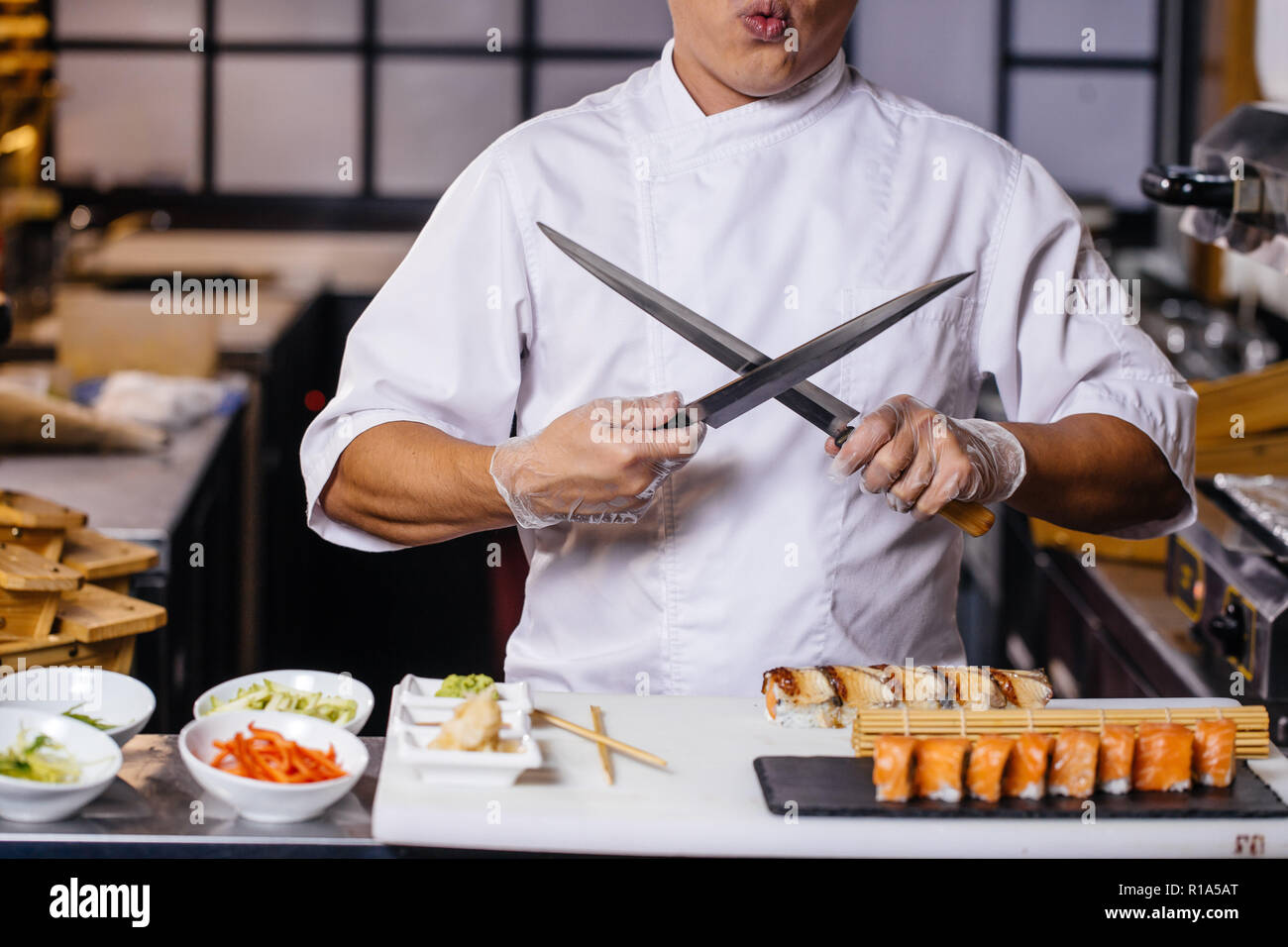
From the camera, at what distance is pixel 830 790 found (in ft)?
4.69

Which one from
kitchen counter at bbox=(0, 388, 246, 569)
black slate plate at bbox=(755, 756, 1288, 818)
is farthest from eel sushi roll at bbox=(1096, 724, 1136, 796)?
kitchen counter at bbox=(0, 388, 246, 569)

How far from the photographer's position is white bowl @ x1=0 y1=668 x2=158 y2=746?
163cm

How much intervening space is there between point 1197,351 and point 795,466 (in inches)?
111

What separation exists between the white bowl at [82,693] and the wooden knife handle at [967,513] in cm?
84

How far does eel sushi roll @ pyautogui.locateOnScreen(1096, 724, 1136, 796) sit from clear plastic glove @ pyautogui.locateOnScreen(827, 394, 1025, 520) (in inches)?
12.4

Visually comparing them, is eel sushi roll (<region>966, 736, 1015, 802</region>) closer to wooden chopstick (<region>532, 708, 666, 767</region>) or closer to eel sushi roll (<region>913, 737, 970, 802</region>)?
eel sushi roll (<region>913, 737, 970, 802</region>)

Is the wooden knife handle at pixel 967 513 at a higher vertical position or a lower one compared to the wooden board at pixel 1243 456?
higher

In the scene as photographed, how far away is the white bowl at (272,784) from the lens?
4.56 ft

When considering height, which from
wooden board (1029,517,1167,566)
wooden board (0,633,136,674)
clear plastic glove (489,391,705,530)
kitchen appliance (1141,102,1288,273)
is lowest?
wooden board (1029,517,1167,566)

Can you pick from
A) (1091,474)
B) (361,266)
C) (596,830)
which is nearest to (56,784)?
(596,830)

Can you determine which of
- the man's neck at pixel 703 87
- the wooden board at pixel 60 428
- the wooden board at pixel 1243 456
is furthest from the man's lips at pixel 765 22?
the wooden board at pixel 60 428

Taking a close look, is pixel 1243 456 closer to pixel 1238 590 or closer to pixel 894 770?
pixel 1238 590

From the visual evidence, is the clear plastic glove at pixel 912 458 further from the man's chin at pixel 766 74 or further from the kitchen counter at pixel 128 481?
the kitchen counter at pixel 128 481

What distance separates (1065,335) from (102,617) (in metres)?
1.38
